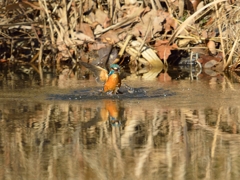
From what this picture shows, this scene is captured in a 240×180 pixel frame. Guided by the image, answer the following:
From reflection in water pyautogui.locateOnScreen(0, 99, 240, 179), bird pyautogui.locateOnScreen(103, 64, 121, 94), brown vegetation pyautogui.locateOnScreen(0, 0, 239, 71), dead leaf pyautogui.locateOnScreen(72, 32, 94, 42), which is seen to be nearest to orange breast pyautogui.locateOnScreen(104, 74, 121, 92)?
bird pyautogui.locateOnScreen(103, 64, 121, 94)

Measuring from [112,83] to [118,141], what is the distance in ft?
6.37

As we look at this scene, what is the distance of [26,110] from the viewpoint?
5516 millimetres

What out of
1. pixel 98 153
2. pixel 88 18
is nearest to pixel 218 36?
pixel 88 18

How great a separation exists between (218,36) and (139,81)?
6.67ft

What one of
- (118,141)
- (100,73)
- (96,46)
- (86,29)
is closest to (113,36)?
(96,46)

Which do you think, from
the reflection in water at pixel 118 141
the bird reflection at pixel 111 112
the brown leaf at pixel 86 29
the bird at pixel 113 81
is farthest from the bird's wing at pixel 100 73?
the brown leaf at pixel 86 29

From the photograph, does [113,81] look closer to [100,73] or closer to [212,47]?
[100,73]

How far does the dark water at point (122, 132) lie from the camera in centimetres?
350

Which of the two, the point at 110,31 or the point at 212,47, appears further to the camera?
the point at 110,31

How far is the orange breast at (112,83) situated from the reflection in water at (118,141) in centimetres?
34

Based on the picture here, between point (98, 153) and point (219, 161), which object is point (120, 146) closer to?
point (98, 153)

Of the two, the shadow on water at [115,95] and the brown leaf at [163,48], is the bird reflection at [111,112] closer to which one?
the shadow on water at [115,95]

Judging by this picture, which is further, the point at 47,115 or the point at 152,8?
the point at 152,8

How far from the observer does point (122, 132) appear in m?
4.46
